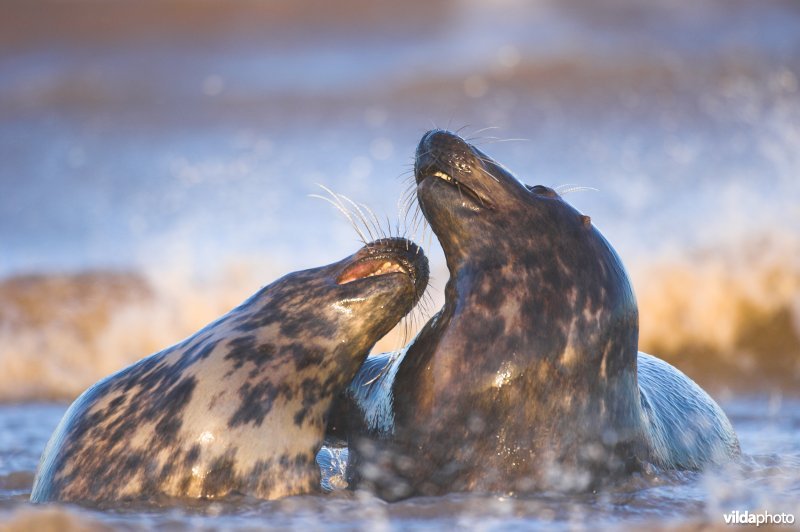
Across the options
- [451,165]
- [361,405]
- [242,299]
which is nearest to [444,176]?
[451,165]

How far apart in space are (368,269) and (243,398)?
0.69 meters

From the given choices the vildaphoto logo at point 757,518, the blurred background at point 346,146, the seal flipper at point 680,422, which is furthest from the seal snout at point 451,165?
the blurred background at point 346,146

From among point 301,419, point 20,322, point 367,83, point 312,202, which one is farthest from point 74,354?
point 367,83

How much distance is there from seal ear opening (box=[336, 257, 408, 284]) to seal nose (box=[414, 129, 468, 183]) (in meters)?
0.36

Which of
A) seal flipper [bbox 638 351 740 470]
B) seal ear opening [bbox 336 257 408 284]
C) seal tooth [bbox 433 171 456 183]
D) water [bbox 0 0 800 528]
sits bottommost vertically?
seal flipper [bbox 638 351 740 470]

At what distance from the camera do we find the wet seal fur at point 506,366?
429 centimetres

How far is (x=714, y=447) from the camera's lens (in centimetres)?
515

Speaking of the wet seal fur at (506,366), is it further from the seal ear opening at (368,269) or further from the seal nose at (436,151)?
the seal ear opening at (368,269)

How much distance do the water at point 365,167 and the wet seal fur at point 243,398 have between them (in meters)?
0.15

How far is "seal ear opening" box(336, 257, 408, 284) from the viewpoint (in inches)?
183

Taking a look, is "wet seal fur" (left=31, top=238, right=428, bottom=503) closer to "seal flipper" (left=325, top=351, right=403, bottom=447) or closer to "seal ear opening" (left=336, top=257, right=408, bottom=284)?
"seal ear opening" (left=336, top=257, right=408, bottom=284)

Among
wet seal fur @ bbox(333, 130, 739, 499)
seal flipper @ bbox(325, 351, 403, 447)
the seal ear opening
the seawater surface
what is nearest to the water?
the seawater surface

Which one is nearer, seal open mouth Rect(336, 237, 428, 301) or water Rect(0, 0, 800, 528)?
seal open mouth Rect(336, 237, 428, 301)

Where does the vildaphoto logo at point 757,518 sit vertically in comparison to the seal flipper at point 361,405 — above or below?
below
